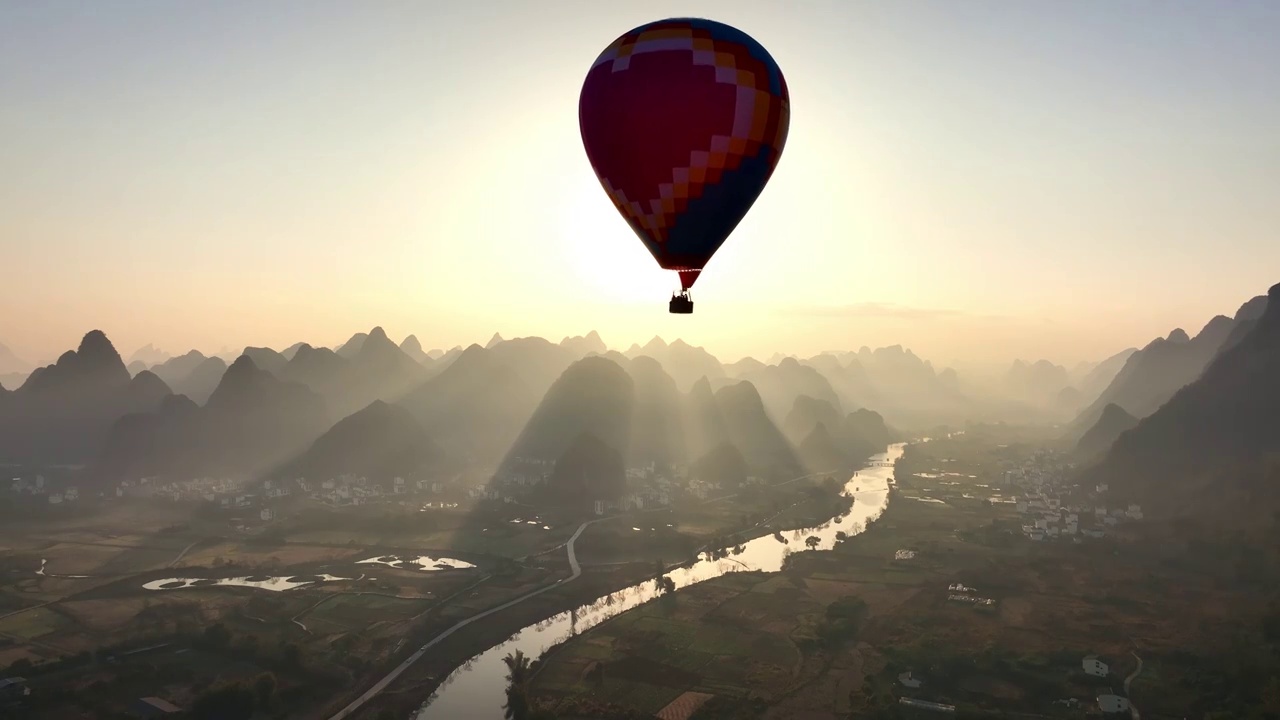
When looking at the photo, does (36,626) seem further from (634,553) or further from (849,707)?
(849,707)

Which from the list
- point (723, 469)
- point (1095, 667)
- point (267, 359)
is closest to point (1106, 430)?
point (723, 469)

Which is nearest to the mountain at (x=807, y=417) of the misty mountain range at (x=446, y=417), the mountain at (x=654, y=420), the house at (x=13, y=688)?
the misty mountain range at (x=446, y=417)

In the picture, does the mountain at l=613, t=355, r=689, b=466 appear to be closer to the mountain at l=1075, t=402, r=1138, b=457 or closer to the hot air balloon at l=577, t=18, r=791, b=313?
the mountain at l=1075, t=402, r=1138, b=457

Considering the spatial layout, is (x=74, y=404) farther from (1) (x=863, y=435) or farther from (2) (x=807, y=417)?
(1) (x=863, y=435)

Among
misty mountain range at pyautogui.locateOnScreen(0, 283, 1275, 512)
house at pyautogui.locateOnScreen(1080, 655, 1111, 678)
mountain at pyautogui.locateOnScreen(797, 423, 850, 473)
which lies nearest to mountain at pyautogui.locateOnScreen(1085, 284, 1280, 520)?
misty mountain range at pyautogui.locateOnScreen(0, 283, 1275, 512)

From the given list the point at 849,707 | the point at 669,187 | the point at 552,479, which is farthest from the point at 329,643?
the point at 552,479

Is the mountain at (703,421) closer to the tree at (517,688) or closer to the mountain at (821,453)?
the mountain at (821,453)
